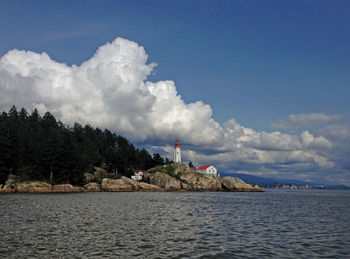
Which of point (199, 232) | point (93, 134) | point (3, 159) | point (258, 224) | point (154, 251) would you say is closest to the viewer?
point (154, 251)

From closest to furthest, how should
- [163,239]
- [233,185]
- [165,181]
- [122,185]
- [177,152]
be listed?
[163,239] → [122,185] → [165,181] → [233,185] → [177,152]

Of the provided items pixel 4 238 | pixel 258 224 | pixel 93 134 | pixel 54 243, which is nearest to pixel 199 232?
pixel 258 224

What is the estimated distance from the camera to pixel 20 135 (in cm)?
11694

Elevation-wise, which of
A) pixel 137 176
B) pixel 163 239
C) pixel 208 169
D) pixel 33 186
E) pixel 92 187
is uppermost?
pixel 208 169

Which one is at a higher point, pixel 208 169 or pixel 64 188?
pixel 208 169

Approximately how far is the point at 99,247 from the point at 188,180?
131250 millimetres

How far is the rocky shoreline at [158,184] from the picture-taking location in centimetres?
10200

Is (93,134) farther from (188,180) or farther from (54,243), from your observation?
(54,243)

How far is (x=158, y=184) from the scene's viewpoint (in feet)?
468

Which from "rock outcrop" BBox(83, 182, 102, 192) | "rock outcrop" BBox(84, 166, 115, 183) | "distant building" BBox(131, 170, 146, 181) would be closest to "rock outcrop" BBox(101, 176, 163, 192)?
"rock outcrop" BBox(83, 182, 102, 192)

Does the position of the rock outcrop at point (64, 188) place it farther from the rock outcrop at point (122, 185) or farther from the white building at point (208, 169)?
the white building at point (208, 169)

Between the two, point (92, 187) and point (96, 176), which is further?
point (96, 176)

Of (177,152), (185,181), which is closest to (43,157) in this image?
(185,181)

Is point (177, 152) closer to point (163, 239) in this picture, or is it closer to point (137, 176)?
point (137, 176)
